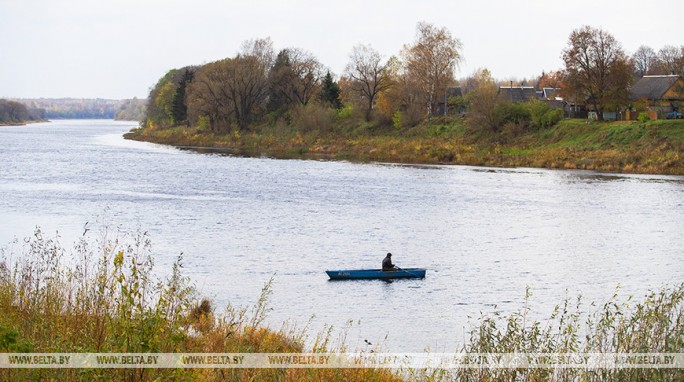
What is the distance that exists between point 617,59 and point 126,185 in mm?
54471

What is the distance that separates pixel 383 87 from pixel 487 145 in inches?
1191

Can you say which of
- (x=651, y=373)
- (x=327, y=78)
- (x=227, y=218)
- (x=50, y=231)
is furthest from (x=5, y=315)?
(x=327, y=78)

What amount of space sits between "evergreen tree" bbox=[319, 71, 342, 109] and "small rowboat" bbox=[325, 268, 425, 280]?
84.6 meters

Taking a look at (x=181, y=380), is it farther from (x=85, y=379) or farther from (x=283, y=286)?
(x=283, y=286)

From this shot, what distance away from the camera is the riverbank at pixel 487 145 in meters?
75.0

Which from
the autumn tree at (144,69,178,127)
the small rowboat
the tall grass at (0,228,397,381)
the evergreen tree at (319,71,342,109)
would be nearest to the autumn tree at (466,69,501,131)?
the evergreen tree at (319,71,342,109)

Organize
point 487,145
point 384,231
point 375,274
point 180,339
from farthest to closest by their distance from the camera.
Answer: point 487,145, point 384,231, point 375,274, point 180,339

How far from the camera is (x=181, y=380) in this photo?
10.9 meters

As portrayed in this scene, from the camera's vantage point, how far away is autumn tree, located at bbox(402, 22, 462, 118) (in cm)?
10162

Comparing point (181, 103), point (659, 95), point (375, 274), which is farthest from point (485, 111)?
point (375, 274)

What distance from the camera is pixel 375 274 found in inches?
Result: 1179

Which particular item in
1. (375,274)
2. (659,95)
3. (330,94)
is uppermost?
(659,95)

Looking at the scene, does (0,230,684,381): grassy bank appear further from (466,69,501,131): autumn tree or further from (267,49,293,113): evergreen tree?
(267,49,293,113): evergreen tree

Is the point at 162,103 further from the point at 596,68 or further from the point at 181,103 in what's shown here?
the point at 596,68
